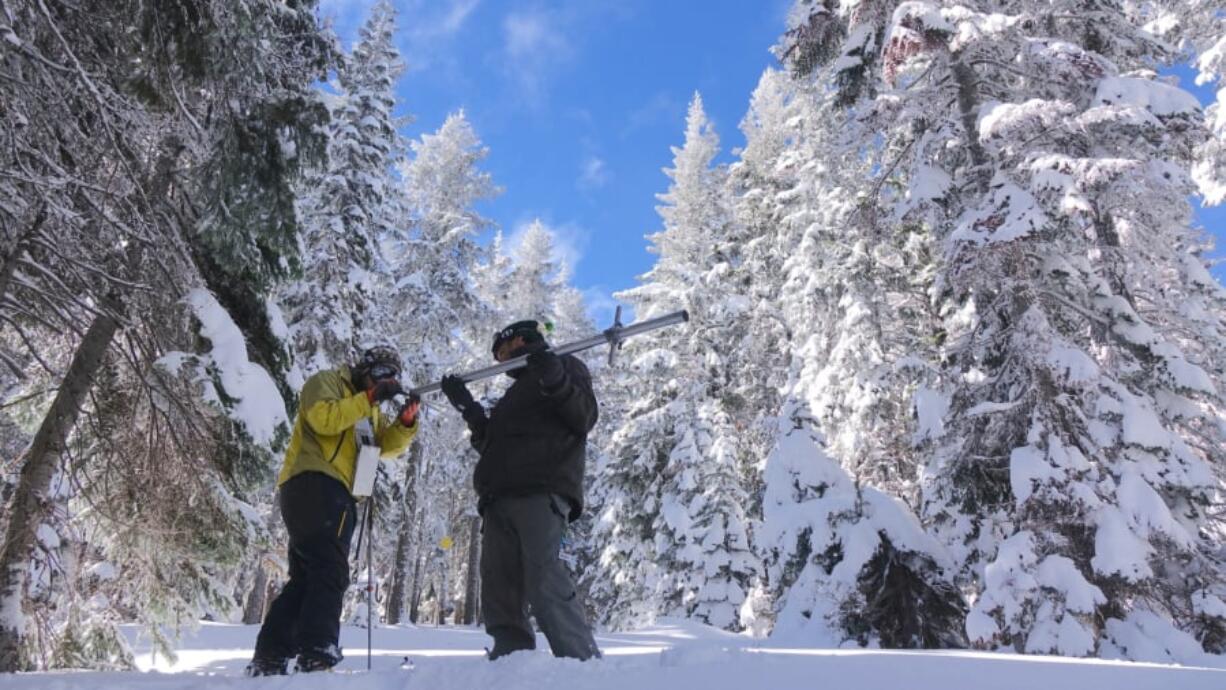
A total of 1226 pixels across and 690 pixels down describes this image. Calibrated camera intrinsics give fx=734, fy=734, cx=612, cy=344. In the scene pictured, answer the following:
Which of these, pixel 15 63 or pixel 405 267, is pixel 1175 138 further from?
pixel 405 267

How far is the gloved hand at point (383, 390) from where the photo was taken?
168 inches

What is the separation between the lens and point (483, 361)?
85.7 feet

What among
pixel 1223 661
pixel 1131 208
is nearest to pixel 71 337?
pixel 1223 661

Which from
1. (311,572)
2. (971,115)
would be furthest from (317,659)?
(971,115)

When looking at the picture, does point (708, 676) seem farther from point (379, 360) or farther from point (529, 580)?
point (379, 360)

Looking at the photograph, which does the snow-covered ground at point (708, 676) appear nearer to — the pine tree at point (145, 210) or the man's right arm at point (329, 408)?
the man's right arm at point (329, 408)

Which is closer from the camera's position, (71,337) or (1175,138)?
(71,337)

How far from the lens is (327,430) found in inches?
157

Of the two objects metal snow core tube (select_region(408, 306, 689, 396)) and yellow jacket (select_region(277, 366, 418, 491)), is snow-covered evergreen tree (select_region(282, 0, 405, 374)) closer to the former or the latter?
yellow jacket (select_region(277, 366, 418, 491))

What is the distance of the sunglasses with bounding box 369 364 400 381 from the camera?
437 cm

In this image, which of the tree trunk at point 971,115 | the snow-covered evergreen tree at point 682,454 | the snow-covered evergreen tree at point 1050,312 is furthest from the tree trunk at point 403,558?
the tree trunk at point 971,115

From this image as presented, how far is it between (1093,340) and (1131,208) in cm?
183

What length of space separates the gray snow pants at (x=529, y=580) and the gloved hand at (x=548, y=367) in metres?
0.60

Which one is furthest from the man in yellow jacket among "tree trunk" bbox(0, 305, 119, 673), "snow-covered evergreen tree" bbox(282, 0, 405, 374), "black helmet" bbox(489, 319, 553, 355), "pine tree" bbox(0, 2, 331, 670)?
"snow-covered evergreen tree" bbox(282, 0, 405, 374)
